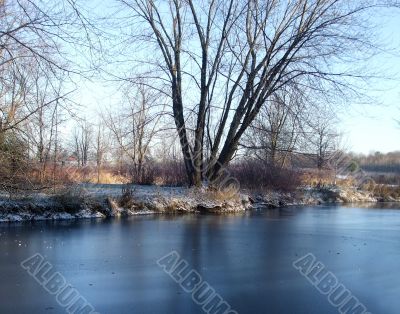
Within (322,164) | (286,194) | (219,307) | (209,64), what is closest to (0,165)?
(219,307)

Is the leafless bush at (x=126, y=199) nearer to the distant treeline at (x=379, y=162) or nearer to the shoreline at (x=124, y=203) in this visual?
the shoreline at (x=124, y=203)

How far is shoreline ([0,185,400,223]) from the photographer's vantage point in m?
17.1

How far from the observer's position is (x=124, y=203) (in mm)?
20250

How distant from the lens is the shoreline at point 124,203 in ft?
56.1

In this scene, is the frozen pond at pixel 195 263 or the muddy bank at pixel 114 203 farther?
the muddy bank at pixel 114 203

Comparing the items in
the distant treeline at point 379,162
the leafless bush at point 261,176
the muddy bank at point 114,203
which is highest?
the distant treeline at point 379,162

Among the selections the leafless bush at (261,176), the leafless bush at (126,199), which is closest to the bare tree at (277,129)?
A: the leafless bush at (261,176)

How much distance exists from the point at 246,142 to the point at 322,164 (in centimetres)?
1923

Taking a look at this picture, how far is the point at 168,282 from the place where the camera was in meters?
8.15

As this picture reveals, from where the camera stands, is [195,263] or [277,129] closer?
[195,263]

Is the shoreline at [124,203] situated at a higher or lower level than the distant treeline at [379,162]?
lower

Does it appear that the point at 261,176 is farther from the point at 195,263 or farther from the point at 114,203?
the point at 195,263

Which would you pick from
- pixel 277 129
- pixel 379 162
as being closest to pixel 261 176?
pixel 277 129

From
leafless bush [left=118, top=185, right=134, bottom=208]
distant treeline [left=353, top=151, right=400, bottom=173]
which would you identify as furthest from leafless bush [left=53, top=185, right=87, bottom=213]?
distant treeline [left=353, top=151, right=400, bottom=173]
